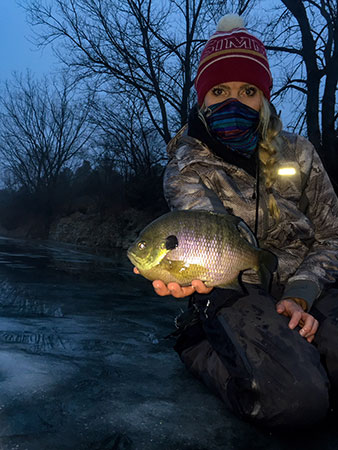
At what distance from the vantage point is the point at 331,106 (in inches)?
394

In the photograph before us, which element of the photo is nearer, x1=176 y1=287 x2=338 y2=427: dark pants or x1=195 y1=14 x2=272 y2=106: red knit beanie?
x1=176 y1=287 x2=338 y2=427: dark pants

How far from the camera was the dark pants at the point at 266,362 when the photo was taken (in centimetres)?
177

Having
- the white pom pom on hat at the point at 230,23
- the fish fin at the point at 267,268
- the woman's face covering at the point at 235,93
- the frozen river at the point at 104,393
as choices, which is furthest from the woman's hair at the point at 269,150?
the frozen river at the point at 104,393

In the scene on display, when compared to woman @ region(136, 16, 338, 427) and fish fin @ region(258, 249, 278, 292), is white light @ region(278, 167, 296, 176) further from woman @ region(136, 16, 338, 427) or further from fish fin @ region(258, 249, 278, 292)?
fish fin @ region(258, 249, 278, 292)

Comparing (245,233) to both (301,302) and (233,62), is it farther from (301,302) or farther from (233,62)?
(233,62)

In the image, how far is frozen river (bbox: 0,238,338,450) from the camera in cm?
157

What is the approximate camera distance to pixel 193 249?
1.90 m

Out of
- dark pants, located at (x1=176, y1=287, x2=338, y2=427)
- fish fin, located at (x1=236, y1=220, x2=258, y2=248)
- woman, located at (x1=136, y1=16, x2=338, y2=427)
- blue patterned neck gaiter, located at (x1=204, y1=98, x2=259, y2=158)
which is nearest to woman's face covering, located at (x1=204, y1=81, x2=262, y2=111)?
woman, located at (x1=136, y1=16, x2=338, y2=427)

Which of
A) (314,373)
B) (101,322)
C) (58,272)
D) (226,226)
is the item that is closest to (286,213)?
(226,226)

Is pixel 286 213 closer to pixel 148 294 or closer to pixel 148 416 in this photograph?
pixel 148 416

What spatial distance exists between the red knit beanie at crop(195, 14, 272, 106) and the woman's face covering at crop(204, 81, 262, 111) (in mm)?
43

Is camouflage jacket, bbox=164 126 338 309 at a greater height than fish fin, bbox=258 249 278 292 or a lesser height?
greater

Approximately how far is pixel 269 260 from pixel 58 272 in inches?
216

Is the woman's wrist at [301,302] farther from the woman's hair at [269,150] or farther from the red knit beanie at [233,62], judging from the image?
the red knit beanie at [233,62]
